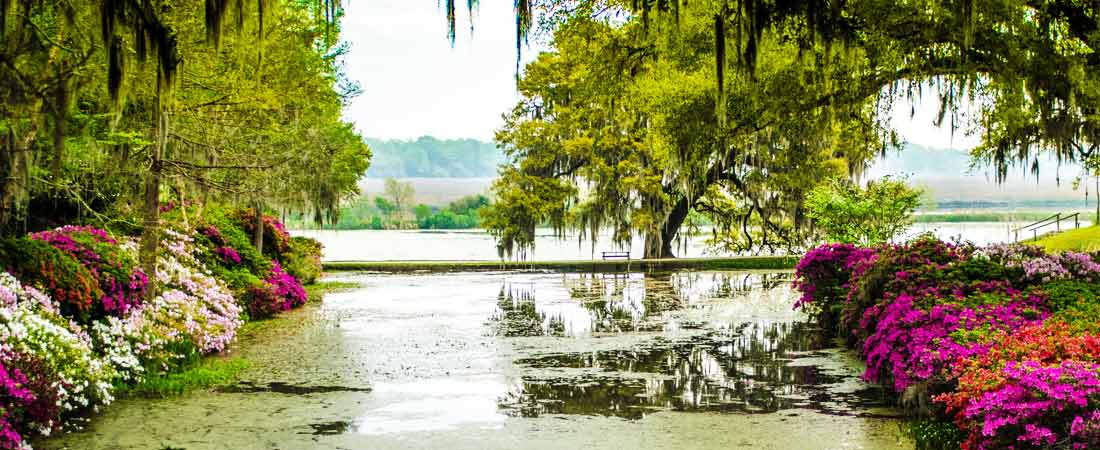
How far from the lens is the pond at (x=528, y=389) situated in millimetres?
8461

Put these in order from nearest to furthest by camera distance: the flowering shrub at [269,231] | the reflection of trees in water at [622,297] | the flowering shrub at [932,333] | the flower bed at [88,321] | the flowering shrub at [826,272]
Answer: the flower bed at [88,321] → the flowering shrub at [932,333] → the flowering shrub at [826,272] → the reflection of trees in water at [622,297] → the flowering shrub at [269,231]

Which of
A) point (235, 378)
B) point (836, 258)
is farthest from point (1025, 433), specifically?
point (836, 258)

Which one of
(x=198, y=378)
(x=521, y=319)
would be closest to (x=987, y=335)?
(x=198, y=378)

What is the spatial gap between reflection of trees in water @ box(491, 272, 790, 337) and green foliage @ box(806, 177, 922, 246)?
8.03 ft

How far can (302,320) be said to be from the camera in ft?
59.6

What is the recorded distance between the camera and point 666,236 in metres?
40.4

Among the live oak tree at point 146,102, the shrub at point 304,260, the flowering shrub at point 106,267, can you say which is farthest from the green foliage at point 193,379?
the shrub at point 304,260

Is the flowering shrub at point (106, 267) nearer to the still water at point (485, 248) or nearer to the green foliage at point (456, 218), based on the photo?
the still water at point (485, 248)

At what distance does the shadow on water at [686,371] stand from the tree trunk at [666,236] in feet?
62.7

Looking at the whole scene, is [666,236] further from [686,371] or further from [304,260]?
[686,371]

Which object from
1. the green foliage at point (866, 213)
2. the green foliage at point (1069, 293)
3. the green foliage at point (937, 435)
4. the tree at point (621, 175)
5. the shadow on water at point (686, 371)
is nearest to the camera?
the green foliage at point (937, 435)

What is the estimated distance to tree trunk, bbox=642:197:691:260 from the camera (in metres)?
39.4

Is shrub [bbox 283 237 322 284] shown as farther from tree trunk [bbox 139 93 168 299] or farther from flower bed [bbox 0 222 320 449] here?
tree trunk [bbox 139 93 168 299]

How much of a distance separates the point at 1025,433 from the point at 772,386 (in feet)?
14.6
